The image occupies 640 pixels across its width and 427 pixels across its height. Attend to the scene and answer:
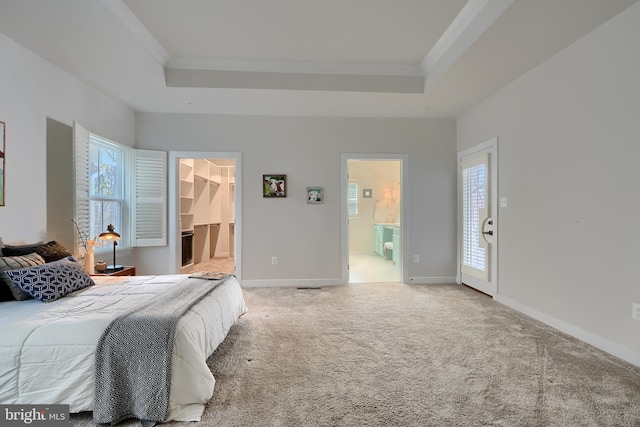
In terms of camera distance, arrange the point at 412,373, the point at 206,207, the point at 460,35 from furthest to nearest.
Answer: the point at 206,207 → the point at 460,35 → the point at 412,373

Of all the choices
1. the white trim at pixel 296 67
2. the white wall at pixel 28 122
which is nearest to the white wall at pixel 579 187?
the white trim at pixel 296 67

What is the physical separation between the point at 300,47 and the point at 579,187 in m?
3.00

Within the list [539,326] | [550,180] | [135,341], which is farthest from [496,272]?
[135,341]

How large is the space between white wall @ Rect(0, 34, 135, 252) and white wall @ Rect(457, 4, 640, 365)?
4872 mm

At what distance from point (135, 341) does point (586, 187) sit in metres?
3.50

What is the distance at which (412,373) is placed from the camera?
1.98 metres

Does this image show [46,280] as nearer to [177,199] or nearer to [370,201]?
[177,199]

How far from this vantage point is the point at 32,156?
2.67 meters

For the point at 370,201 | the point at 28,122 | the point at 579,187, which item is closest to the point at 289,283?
the point at 28,122

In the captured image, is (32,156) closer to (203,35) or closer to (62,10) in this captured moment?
(62,10)

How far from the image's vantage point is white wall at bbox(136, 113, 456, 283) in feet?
14.2

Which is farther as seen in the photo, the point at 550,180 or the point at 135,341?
the point at 550,180

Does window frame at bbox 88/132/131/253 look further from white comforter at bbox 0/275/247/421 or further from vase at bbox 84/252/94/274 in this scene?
white comforter at bbox 0/275/247/421

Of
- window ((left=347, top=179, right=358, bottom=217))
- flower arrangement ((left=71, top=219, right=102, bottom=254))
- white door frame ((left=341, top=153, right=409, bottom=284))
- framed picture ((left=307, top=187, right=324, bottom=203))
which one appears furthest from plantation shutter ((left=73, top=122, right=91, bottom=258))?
window ((left=347, top=179, right=358, bottom=217))
